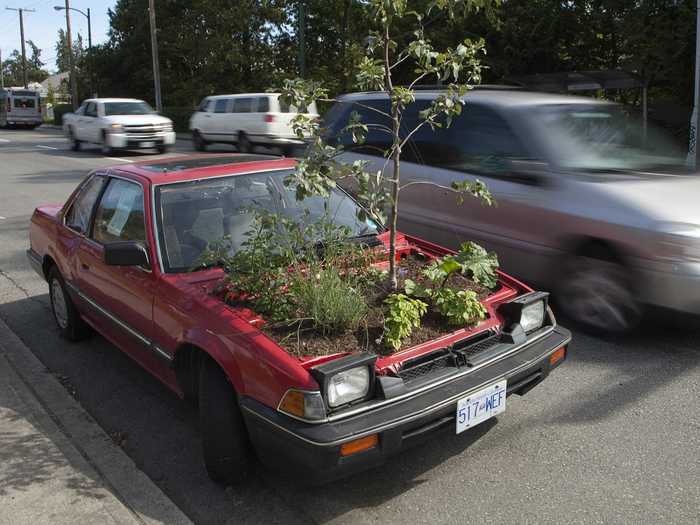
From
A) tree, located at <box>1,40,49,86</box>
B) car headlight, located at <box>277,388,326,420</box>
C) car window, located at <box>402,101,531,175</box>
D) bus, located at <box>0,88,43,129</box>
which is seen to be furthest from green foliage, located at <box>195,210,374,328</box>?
tree, located at <box>1,40,49,86</box>

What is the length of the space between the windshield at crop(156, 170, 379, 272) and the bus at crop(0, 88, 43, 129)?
43526 mm

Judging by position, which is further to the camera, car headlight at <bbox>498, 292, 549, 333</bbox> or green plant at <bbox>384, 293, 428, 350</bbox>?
car headlight at <bbox>498, 292, 549, 333</bbox>

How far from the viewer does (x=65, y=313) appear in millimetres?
5359

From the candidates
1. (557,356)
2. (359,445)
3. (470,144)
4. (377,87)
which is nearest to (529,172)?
(470,144)

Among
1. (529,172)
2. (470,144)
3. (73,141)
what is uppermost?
(470,144)

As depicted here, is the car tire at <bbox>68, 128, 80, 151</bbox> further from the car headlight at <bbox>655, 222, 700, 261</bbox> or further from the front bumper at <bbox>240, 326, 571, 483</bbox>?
the front bumper at <bbox>240, 326, 571, 483</bbox>

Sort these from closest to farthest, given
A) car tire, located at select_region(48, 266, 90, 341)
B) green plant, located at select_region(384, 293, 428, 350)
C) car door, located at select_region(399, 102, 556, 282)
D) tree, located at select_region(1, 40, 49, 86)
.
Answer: green plant, located at select_region(384, 293, 428, 350) → car tire, located at select_region(48, 266, 90, 341) → car door, located at select_region(399, 102, 556, 282) → tree, located at select_region(1, 40, 49, 86)

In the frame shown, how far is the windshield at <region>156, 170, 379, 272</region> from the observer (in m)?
3.98

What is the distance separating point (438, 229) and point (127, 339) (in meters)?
3.10

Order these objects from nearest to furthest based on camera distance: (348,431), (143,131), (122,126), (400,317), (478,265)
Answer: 1. (348,431)
2. (400,317)
3. (478,265)
4. (122,126)
5. (143,131)

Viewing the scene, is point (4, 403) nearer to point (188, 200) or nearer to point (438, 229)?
point (188, 200)

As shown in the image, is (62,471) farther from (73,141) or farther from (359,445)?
(73,141)

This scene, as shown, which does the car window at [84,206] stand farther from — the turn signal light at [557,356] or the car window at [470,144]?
the turn signal light at [557,356]

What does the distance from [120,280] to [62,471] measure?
1.21 m
